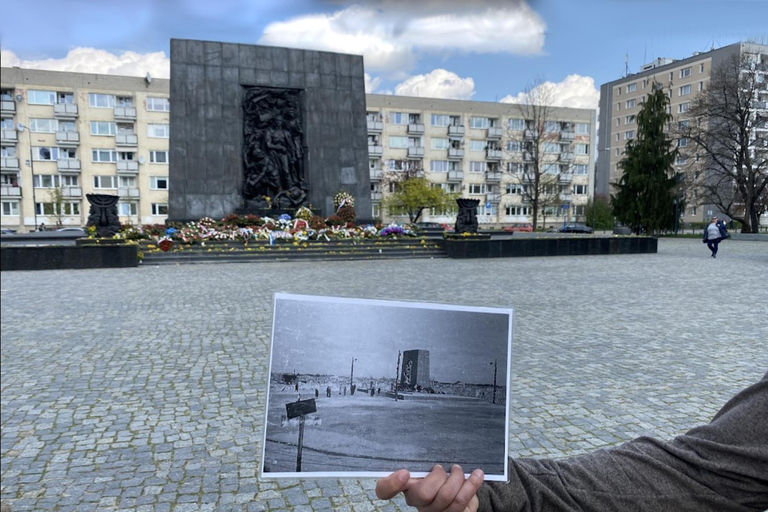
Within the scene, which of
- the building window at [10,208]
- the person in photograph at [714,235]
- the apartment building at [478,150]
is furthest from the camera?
the apartment building at [478,150]

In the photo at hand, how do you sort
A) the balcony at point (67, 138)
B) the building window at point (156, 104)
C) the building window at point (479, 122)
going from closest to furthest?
1. the balcony at point (67, 138)
2. the building window at point (156, 104)
3. the building window at point (479, 122)

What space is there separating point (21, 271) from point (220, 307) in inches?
343

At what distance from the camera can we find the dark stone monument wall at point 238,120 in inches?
799

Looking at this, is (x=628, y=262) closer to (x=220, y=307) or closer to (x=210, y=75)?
(x=220, y=307)

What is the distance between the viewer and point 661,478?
1.20 meters

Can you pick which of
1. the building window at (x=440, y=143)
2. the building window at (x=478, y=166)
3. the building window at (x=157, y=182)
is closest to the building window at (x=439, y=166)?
the building window at (x=440, y=143)

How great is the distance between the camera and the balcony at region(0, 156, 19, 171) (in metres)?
46.8

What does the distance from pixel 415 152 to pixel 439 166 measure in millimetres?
3684

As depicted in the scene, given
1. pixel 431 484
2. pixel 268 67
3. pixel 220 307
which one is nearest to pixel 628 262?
pixel 220 307

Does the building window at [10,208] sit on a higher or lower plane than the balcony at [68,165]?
lower

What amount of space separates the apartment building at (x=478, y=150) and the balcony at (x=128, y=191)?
2256cm

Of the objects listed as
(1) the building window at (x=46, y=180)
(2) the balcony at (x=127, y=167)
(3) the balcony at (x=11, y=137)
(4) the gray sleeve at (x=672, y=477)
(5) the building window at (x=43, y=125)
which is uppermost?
(5) the building window at (x=43, y=125)

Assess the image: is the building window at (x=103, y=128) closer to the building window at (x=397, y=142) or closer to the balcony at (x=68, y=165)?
the balcony at (x=68, y=165)

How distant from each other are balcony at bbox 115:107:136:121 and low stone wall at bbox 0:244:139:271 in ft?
125
